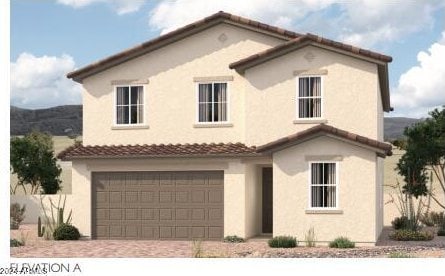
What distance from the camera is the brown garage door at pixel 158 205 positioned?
27.3 m

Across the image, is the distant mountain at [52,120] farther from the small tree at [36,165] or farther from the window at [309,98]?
the window at [309,98]

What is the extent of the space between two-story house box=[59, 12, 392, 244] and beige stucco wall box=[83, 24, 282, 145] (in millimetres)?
37

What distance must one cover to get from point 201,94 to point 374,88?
6381 millimetres

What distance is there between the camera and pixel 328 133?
82.2ft

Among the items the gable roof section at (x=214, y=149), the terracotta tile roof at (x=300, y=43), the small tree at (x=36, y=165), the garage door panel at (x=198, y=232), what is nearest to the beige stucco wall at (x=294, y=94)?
the terracotta tile roof at (x=300, y=43)

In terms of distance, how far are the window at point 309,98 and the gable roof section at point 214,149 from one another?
5.78ft

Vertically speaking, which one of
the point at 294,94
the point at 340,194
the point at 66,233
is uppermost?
the point at 294,94

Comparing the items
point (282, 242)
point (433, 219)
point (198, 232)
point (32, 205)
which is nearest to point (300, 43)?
point (282, 242)

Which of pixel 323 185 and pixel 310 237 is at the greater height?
pixel 323 185

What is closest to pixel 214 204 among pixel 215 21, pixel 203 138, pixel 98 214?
pixel 203 138

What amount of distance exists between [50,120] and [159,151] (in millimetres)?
118164

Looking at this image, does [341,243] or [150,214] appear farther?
[150,214]

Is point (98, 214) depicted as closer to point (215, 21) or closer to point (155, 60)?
point (155, 60)

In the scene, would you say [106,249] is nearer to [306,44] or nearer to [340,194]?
[340,194]
